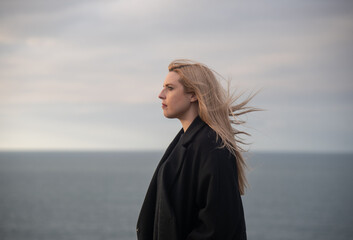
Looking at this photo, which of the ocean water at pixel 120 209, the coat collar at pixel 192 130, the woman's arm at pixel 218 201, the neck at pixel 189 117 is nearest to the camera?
the woman's arm at pixel 218 201

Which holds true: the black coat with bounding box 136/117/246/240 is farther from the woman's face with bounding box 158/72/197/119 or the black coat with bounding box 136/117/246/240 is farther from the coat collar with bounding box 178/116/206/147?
the woman's face with bounding box 158/72/197/119

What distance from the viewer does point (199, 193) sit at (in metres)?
3.31

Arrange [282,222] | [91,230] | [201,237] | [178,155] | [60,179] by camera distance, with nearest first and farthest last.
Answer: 1. [201,237]
2. [178,155]
3. [91,230]
4. [282,222]
5. [60,179]

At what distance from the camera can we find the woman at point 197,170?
10.7 ft

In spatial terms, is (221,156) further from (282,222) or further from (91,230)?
(282,222)

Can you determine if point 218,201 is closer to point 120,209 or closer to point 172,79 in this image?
point 172,79

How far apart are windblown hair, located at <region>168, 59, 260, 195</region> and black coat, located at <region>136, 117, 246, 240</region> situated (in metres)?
0.08

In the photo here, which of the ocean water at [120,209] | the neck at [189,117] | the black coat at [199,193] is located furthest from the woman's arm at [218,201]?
the ocean water at [120,209]

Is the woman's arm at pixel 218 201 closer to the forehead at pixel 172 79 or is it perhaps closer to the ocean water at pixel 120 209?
the forehead at pixel 172 79

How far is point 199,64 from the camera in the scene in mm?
3625

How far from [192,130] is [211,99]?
0.26m

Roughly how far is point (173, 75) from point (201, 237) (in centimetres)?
116

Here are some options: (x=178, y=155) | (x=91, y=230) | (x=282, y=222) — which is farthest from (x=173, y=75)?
(x=282, y=222)

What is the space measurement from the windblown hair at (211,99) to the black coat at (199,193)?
79 millimetres
